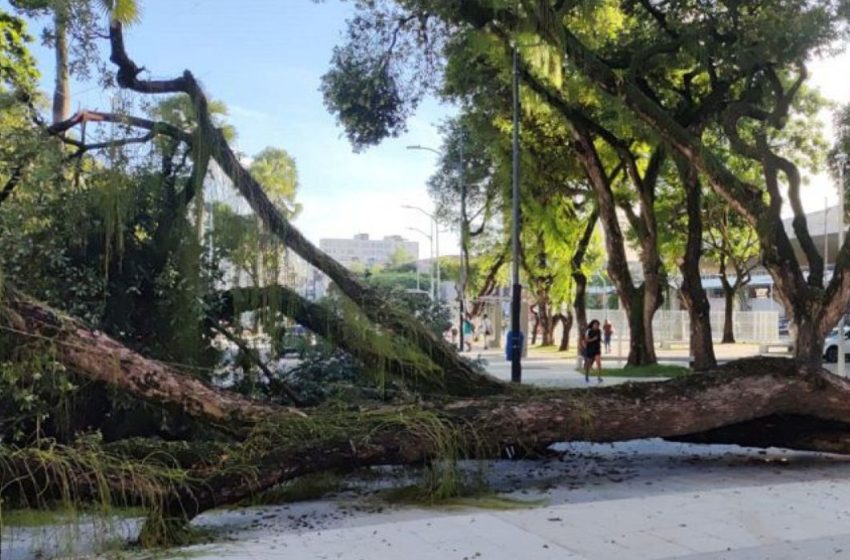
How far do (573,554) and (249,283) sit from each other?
4.60 metres

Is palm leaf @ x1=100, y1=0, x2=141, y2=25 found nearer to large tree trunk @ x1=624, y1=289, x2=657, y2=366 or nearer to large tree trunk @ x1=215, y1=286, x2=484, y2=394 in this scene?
large tree trunk @ x1=215, y1=286, x2=484, y2=394

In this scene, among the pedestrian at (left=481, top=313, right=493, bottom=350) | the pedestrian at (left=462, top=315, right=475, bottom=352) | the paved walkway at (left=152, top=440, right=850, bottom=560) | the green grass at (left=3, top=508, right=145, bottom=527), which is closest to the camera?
the green grass at (left=3, top=508, right=145, bottom=527)

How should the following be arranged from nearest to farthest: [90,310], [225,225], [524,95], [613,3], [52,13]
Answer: [90,310] → [225,225] → [52,13] → [613,3] → [524,95]

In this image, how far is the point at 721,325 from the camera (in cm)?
4869

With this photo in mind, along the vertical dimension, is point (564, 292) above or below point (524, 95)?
below

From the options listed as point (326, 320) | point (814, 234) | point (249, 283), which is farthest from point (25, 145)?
point (814, 234)

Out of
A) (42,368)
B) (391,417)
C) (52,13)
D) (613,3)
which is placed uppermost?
(613,3)

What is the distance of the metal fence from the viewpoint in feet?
149

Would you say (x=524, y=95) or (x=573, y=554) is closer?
(x=573, y=554)

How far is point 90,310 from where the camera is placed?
319 inches

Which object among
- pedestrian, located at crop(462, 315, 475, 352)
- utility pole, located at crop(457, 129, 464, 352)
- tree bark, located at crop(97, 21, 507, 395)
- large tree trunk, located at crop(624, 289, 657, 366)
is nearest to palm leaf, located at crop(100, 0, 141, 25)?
tree bark, located at crop(97, 21, 507, 395)

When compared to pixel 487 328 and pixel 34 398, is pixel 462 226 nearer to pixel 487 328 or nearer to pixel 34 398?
pixel 487 328

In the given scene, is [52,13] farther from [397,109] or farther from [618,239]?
[618,239]

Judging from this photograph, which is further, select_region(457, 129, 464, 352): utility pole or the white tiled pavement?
select_region(457, 129, 464, 352): utility pole
